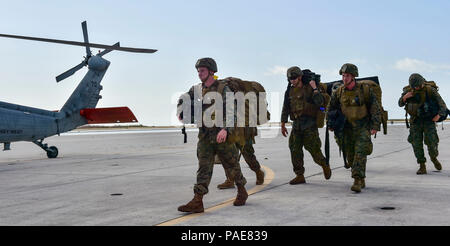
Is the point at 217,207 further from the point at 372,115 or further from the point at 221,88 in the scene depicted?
the point at 372,115

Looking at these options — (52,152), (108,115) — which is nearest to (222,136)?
(52,152)

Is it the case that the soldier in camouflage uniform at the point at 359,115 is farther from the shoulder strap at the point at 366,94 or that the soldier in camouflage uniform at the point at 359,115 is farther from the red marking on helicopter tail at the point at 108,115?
the red marking on helicopter tail at the point at 108,115

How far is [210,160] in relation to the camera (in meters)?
5.91

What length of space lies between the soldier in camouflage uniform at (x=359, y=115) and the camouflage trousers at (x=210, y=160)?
7.15ft

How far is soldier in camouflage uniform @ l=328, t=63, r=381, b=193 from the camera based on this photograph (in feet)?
23.5

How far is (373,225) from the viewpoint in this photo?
470 centimetres

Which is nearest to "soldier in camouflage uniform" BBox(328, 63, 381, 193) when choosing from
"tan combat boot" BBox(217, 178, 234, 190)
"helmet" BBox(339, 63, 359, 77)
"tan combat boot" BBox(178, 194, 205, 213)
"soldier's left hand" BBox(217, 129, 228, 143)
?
"helmet" BBox(339, 63, 359, 77)

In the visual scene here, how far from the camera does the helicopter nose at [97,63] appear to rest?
65.9 ft

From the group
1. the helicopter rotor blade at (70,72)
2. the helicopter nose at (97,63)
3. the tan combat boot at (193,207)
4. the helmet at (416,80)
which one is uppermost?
the helicopter nose at (97,63)

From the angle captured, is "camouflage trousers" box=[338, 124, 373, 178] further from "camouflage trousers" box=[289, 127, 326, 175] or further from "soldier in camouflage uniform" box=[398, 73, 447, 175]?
"soldier in camouflage uniform" box=[398, 73, 447, 175]

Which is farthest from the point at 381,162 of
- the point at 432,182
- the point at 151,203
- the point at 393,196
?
the point at 151,203

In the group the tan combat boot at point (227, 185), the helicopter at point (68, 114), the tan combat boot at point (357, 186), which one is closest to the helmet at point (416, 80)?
the tan combat boot at point (357, 186)
